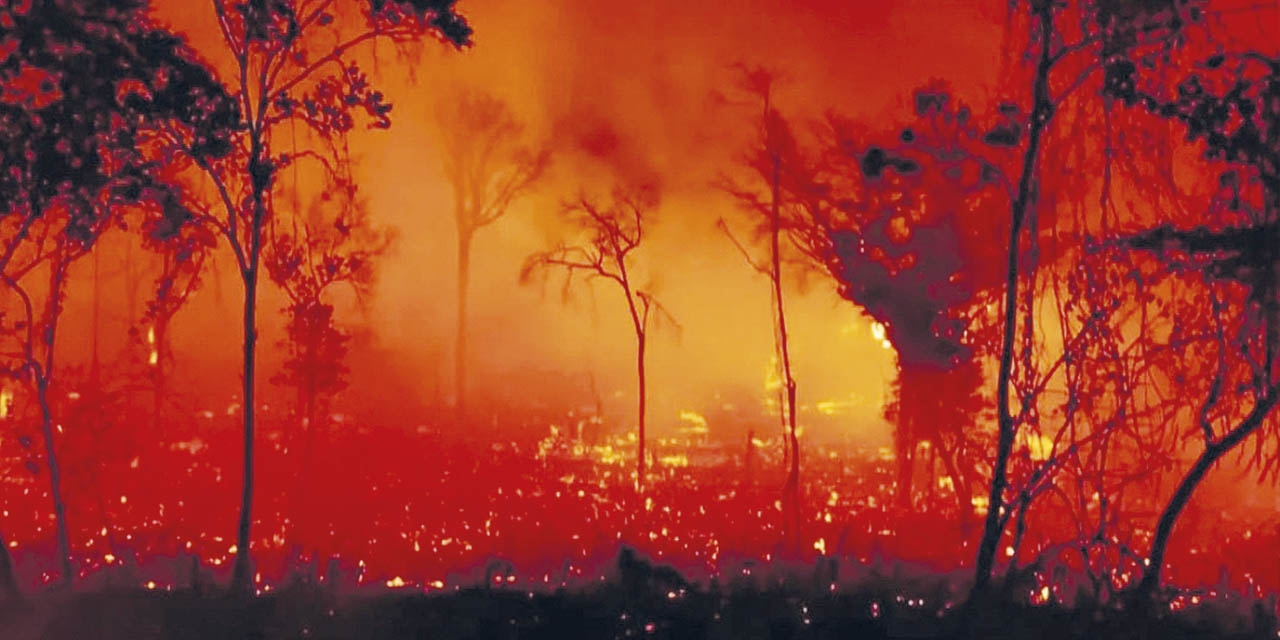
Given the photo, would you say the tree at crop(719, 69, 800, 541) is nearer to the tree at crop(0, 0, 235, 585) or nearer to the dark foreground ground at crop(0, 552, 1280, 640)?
the dark foreground ground at crop(0, 552, 1280, 640)

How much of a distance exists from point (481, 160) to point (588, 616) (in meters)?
31.6

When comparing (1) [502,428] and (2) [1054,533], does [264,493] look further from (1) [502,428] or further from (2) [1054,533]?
(2) [1054,533]

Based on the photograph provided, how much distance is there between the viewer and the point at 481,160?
43.4m

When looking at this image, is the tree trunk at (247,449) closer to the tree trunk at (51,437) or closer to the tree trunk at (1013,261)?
the tree trunk at (51,437)

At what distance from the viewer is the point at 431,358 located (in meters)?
48.9

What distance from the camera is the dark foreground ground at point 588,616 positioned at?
43.3 feet

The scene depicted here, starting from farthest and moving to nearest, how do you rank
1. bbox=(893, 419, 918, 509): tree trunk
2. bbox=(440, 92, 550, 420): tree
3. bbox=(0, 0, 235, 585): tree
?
1. bbox=(440, 92, 550, 420): tree
2. bbox=(893, 419, 918, 509): tree trunk
3. bbox=(0, 0, 235, 585): tree

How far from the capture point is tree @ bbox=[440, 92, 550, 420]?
4234cm

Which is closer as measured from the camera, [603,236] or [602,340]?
[603,236]

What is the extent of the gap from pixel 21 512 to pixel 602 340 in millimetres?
31074

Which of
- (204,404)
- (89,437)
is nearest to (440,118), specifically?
(204,404)

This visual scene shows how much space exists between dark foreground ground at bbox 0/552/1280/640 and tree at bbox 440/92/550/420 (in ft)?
90.8

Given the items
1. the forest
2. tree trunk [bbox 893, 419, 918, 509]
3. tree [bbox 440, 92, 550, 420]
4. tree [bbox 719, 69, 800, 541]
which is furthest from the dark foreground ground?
tree [bbox 440, 92, 550, 420]

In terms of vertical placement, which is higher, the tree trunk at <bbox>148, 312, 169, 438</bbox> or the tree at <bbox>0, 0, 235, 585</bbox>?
the tree at <bbox>0, 0, 235, 585</bbox>
